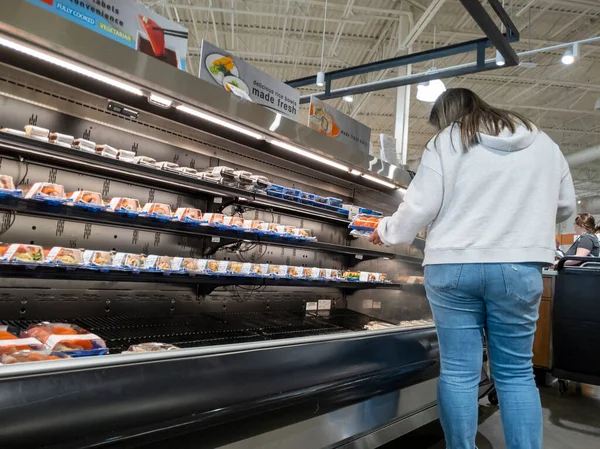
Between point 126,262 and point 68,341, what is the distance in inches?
20.1

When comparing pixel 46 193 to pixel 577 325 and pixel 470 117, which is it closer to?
pixel 470 117

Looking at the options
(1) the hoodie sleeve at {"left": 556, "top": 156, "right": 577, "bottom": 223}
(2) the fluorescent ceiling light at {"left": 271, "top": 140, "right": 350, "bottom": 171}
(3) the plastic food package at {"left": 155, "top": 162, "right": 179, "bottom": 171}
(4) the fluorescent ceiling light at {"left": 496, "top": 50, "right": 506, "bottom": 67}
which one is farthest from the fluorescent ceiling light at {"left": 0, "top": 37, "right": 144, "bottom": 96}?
(4) the fluorescent ceiling light at {"left": 496, "top": 50, "right": 506, "bottom": 67}

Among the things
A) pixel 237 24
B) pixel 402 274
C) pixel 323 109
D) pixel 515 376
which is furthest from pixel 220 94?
pixel 237 24

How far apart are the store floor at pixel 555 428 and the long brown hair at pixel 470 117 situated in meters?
1.87

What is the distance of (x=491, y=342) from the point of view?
5.09 feet

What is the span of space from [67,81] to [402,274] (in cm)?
294

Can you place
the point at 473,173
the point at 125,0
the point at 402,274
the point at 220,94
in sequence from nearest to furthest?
1. the point at 473,173
2. the point at 125,0
3. the point at 220,94
4. the point at 402,274

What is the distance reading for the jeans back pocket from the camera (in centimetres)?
152

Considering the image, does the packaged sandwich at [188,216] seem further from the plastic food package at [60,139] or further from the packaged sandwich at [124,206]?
the plastic food package at [60,139]

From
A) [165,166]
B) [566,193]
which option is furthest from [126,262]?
[566,193]

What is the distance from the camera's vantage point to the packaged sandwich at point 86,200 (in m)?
1.87

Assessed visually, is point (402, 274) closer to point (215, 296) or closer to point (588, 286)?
point (588, 286)

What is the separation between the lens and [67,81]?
6.93 feet

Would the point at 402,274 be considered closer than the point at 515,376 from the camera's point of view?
No
